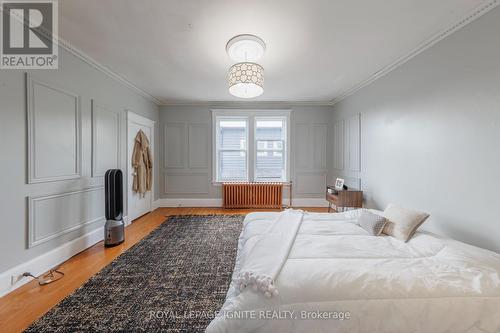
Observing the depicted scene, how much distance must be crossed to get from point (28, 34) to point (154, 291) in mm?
2851

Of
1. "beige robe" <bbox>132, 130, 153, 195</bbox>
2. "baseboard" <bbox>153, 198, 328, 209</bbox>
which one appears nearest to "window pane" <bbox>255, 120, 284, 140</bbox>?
"baseboard" <bbox>153, 198, 328, 209</bbox>

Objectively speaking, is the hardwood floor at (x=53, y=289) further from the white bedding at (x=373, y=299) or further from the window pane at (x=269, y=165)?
the window pane at (x=269, y=165)

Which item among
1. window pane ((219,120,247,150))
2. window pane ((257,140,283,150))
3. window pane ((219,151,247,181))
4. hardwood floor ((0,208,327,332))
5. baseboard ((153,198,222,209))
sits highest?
window pane ((219,120,247,150))

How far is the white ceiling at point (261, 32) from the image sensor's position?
6.03 feet

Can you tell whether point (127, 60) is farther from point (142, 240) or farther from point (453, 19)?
point (453, 19)

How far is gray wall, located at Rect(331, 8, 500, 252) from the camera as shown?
1.76m

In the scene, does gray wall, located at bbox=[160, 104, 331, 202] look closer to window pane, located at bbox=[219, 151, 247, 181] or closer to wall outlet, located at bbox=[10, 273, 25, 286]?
window pane, located at bbox=[219, 151, 247, 181]

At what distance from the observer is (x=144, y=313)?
160 centimetres

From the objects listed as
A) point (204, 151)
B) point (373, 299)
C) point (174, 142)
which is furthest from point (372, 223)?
point (174, 142)

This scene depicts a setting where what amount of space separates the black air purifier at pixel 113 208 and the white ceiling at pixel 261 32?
166cm

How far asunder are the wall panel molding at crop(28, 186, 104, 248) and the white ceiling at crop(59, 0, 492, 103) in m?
1.85

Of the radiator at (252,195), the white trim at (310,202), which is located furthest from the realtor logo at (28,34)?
the white trim at (310,202)

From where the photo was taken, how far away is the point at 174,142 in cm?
505

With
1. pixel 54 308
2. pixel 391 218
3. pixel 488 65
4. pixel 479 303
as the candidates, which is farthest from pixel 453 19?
pixel 54 308
